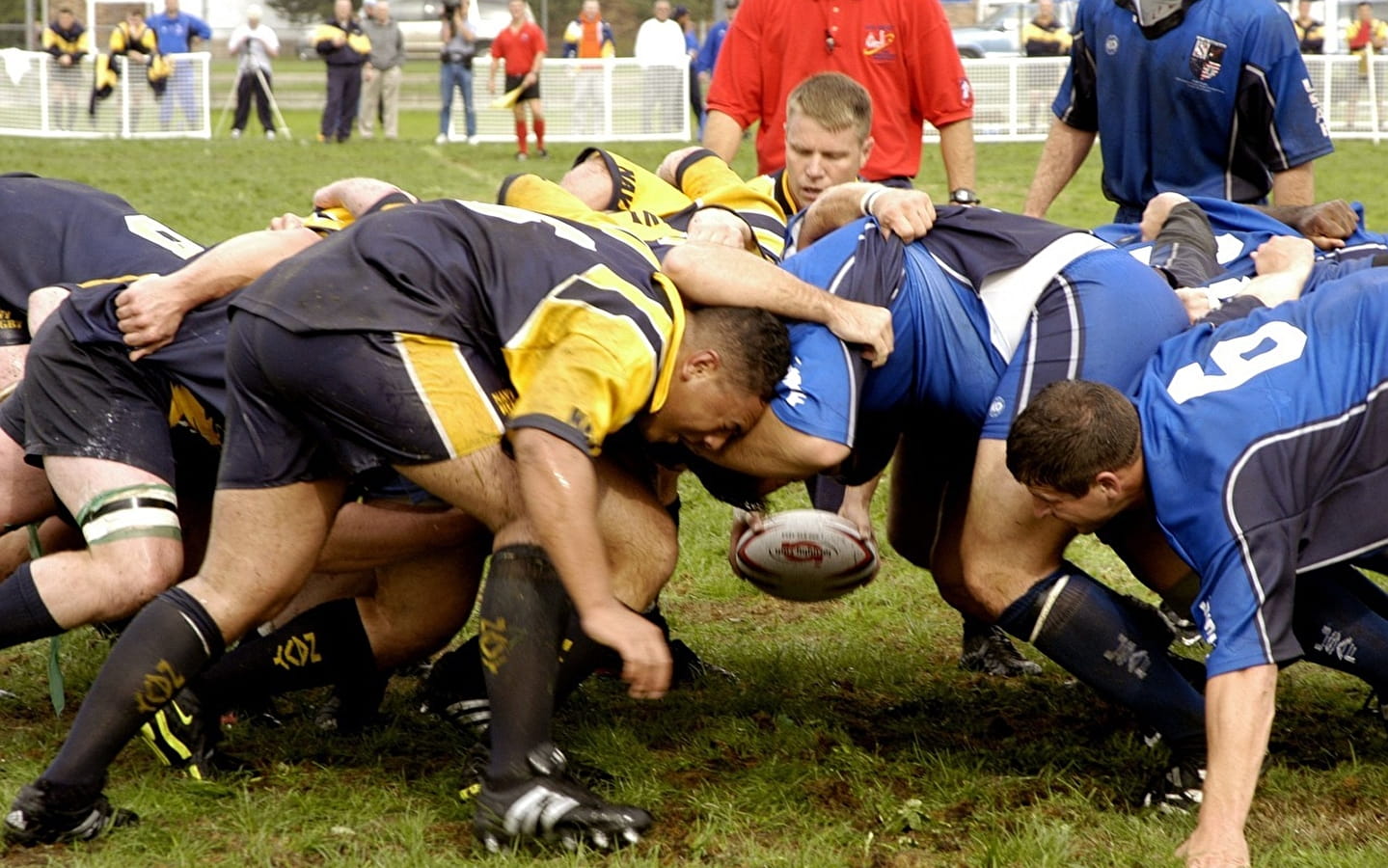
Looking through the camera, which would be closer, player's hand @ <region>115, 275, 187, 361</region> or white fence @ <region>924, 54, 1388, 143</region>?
player's hand @ <region>115, 275, 187, 361</region>

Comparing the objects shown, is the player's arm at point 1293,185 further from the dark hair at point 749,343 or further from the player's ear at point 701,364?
the player's ear at point 701,364

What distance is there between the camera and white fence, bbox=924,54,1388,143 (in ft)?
74.3

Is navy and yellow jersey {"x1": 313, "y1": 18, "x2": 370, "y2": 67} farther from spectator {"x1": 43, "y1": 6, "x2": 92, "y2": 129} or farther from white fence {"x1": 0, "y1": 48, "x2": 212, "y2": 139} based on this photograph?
spectator {"x1": 43, "y1": 6, "x2": 92, "y2": 129}

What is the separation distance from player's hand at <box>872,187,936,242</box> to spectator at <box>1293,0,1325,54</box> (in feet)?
75.1

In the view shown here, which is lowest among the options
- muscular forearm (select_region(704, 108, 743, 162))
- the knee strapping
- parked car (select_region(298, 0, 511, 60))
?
the knee strapping

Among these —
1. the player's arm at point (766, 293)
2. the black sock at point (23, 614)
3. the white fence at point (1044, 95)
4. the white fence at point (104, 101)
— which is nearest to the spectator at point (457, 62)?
the white fence at point (104, 101)

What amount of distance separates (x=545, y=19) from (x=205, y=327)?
2859 cm

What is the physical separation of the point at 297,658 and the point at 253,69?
20.5 meters

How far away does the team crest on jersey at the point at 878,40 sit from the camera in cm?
698

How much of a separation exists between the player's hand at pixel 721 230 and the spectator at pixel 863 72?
2.22 metres

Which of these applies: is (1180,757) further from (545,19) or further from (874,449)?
(545,19)

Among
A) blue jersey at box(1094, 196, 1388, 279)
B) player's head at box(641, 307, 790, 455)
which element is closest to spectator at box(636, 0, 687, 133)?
blue jersey at box(1094, 196, 1388, 279)

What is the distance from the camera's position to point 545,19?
3175 centimetres

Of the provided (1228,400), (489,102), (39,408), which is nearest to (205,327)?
(39,408)
